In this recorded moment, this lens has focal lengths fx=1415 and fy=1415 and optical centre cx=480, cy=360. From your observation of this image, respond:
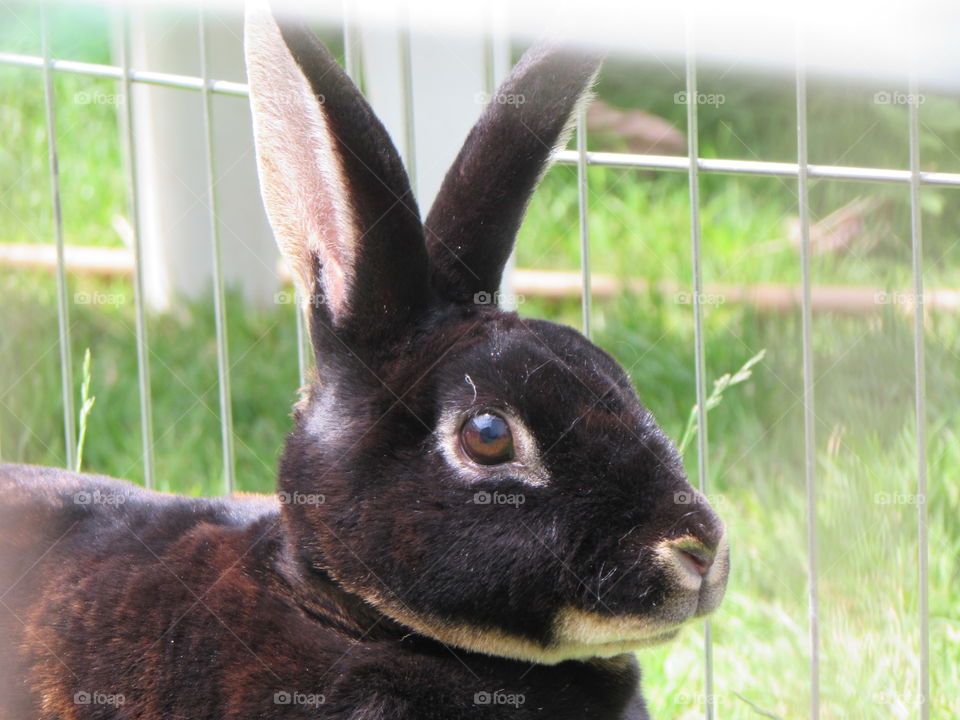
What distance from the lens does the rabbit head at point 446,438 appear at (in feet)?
7.26

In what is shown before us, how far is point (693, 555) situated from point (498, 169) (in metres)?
0.79

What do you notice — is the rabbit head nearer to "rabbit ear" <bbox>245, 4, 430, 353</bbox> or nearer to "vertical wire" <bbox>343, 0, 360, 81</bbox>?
"rabbit ear" <bbox>245, 4, 430, 353</bbox>

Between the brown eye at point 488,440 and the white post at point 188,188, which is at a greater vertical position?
the white post at point 188,188

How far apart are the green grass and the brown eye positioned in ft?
3.53

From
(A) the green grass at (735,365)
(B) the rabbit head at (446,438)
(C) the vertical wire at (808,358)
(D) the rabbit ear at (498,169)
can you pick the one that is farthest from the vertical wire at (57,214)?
(C) the vertical wire at (808,358)

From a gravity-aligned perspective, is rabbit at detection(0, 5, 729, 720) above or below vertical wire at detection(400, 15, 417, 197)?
below

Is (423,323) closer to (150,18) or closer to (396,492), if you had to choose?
(396,492)

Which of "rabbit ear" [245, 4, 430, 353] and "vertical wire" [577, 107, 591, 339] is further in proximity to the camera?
"vertical wire" [577, 107, 591, 339]

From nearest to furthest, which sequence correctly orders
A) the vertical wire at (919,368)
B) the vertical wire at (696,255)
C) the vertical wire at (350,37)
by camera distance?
the vertical wire at (919,368), the vertical wire at (696,255), the vertical wire at (350,37)

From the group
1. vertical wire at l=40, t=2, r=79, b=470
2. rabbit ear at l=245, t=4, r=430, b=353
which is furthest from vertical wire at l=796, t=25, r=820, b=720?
vertical wire at l=40, t=2, r=79, b=470

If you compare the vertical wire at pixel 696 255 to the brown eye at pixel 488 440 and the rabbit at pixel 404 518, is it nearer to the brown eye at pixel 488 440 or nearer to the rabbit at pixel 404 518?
the rabbit at pixel 404 518

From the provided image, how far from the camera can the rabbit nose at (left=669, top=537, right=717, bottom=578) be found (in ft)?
7.22

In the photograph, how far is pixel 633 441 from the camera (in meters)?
2.28

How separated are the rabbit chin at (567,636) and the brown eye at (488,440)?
0.27 metres
